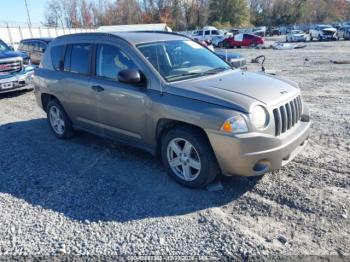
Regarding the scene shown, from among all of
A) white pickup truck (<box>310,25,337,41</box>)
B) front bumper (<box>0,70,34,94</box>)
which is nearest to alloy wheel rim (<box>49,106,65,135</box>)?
front bumper (<box>0,70,34,94</box>)

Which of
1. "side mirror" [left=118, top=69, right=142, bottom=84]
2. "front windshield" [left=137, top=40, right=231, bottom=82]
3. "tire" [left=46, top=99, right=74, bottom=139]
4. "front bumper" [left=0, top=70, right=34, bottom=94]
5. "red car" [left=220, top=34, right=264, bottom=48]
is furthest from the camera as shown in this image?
"red car" [left=220, top=34, right=264, bottom=48]

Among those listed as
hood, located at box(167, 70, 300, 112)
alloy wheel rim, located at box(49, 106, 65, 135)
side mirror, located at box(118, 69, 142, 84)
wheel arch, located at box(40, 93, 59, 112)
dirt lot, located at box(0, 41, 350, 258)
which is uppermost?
side mirror, located at box(118, 69, 142, 84)

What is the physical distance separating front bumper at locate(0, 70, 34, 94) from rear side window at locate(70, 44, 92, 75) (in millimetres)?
5300

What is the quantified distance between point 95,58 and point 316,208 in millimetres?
3640

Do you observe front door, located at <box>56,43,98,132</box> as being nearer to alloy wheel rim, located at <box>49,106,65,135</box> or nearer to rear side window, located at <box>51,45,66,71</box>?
rear side window, located at <box>51,45,66,71</box>

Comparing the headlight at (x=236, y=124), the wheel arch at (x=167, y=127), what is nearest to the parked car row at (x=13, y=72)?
the wheel arch at (x=167, y=127)

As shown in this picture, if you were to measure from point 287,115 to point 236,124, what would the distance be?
0.78 meters

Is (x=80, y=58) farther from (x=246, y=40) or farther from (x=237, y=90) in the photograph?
(x=246, y=40)

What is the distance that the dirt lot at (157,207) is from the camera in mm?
3043

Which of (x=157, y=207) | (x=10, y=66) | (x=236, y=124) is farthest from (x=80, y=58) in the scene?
(x=10, y=66)

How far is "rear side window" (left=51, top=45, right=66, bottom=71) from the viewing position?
573 centimetres

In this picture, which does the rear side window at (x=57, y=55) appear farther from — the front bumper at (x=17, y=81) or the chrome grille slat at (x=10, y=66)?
the chrome grille slat at (x=10, y=66)

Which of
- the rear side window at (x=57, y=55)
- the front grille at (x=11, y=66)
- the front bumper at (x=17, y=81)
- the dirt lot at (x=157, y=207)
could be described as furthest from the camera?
the front grille at (x=11, y=66)

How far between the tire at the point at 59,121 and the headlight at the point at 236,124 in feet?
11.2
